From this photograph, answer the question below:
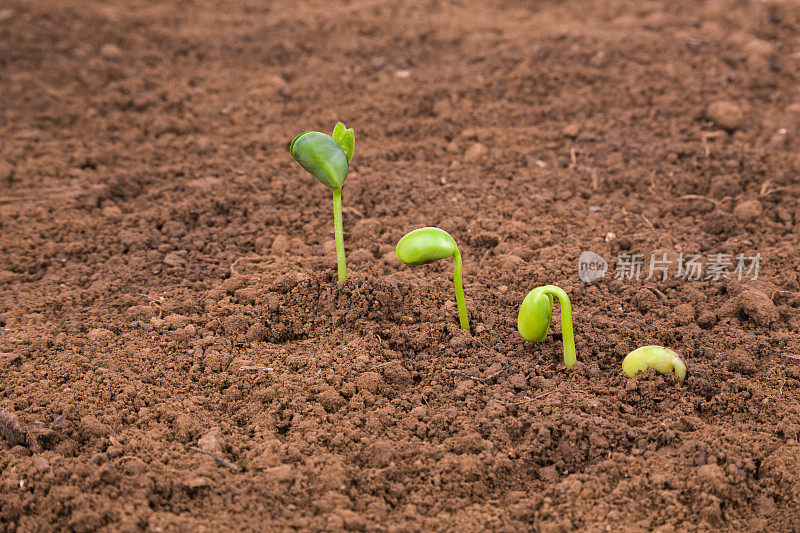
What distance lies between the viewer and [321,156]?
177 cm

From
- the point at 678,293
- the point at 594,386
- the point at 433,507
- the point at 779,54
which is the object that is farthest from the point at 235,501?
the point at 779,54

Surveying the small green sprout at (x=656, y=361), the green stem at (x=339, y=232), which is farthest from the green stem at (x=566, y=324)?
the green stem at (x=339, y=232)

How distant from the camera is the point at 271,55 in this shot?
11.5 feet

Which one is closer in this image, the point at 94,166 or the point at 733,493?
the point at 733,493

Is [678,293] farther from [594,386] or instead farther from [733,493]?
[733,493]

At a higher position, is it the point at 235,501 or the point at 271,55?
the point at 271,55

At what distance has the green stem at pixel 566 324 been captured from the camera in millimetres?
1710

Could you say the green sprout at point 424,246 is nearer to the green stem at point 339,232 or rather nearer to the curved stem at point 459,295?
the curved stem at point 459,295

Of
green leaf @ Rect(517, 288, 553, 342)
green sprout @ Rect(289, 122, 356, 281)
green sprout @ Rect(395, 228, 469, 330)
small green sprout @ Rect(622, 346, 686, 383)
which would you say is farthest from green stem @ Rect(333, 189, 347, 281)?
small green sprout @ Rect(622, 346, 686, 383)

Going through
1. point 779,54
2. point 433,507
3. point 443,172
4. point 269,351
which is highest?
point 779,54

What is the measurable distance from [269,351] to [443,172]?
3.62 feet

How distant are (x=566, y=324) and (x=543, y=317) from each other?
58 mm

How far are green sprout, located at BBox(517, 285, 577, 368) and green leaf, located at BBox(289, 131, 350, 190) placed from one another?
1.88 ft

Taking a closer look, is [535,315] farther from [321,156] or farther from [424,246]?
[321,156]
